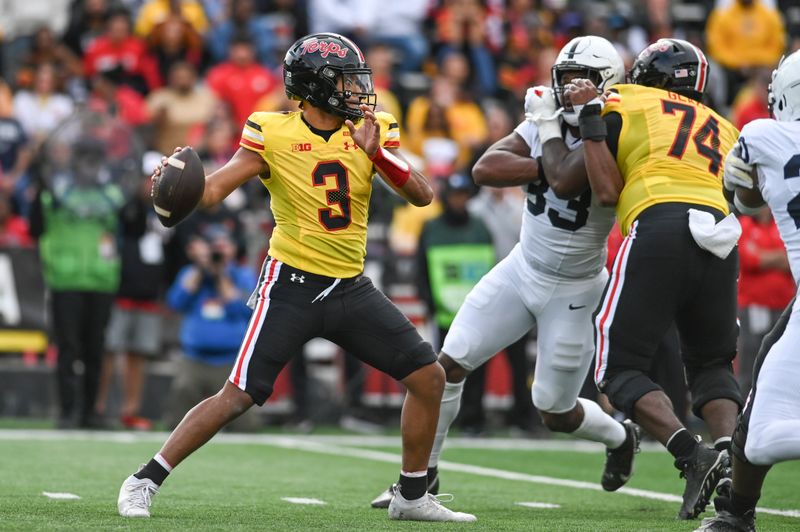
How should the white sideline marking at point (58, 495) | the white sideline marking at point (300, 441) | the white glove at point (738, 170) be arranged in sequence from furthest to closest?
the white sideline marking at point (300, 441) → the white sideline marking at point (58, 495) → the white glove at point (738, 170)

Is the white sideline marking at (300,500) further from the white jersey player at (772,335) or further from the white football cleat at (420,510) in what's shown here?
the white jersey player at (772,335)

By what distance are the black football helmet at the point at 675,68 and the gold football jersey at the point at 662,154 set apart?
188 mm

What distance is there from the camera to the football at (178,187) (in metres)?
5.55

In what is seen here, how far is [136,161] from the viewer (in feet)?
39.3

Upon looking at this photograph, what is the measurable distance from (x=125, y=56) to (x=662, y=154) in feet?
30.9

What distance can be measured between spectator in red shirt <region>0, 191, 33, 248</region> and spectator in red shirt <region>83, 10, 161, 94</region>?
2.27 metres

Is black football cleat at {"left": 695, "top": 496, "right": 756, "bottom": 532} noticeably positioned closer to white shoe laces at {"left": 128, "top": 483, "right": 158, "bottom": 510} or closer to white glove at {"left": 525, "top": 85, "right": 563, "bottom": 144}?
white glove at {"left": 525, "top": 85, "right": 563, "bottom": 144}

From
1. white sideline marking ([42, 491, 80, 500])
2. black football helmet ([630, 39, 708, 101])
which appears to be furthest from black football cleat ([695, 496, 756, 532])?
white sideline marking ([42, 491, 80, 500])

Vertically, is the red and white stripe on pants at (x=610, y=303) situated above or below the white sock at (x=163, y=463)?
above

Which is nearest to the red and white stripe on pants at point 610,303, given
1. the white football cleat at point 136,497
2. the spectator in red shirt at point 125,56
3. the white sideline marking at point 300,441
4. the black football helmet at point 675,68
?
the black football helmet at point 675,68

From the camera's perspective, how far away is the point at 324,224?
587cm

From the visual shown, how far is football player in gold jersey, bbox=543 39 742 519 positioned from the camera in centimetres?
588

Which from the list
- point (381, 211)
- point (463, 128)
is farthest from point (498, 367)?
point (463, 128)

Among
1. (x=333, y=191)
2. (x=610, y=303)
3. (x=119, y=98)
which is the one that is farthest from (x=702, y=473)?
(x=119, y=98)
